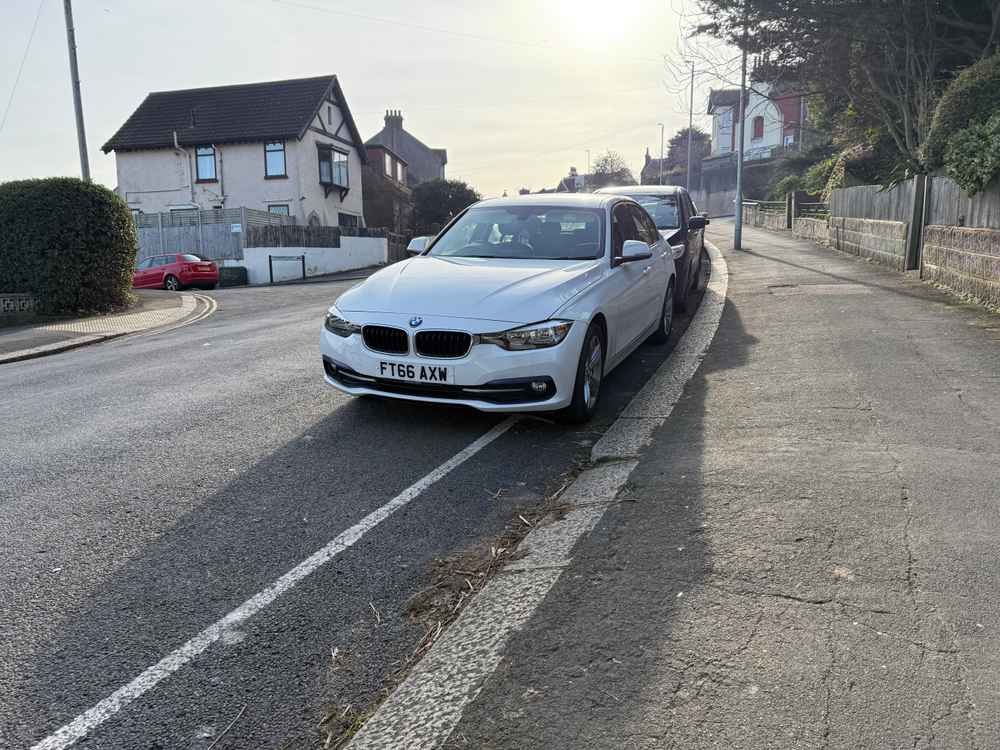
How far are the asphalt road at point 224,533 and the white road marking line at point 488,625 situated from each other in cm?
17

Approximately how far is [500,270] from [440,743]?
4270mm

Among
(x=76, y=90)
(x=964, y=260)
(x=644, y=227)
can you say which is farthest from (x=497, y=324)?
(x=76, y=90)

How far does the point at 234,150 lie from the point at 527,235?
37385 millimetres

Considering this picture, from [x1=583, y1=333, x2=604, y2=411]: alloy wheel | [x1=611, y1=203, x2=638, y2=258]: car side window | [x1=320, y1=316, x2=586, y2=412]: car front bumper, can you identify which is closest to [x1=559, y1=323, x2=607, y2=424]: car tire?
[x1=583, y1=333, x2=604, y2=411]: alloy wheel

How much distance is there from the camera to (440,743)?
2342 mm

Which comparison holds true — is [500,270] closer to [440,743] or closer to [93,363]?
[440,743]

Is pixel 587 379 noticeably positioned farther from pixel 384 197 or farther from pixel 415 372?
pixel 384 197

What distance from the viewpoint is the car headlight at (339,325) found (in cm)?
572

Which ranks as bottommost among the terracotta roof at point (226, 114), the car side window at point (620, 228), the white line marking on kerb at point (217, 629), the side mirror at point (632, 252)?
the white line marking on kerb at point (217, 629)

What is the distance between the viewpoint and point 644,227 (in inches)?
336

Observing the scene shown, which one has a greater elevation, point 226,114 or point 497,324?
point 226,114

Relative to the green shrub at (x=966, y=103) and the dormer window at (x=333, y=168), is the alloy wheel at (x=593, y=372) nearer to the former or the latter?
the green shrub at (x=966, y=103)

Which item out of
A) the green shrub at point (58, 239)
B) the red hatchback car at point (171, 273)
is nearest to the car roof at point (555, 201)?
the green shrub at point (58, 239)

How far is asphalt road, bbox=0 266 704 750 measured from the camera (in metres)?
2.67
